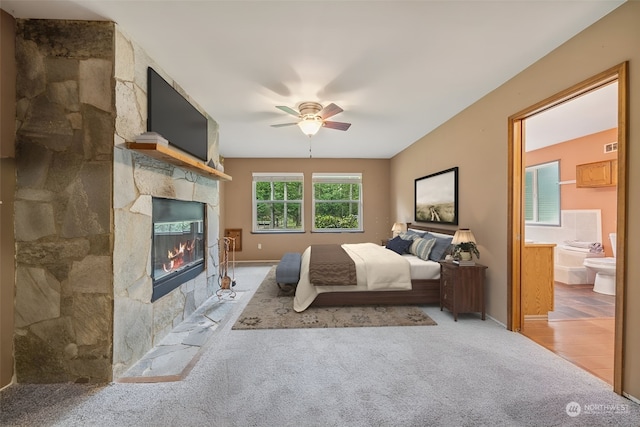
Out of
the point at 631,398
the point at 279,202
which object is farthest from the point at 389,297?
the point at 279,202

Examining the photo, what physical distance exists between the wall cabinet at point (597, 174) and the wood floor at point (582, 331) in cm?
185

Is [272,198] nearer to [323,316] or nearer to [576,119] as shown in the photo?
[323,316]

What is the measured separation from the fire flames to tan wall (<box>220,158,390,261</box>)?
10.7ft

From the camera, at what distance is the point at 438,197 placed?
432cm

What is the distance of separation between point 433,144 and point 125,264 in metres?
4.54

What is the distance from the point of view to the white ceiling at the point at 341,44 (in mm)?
1796

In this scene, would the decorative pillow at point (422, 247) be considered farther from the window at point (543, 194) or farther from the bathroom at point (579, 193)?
the window at point (543, 194)

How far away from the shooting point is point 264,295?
397 centimetres

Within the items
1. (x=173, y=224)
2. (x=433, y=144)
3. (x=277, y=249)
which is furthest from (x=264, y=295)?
(x=433, y=144)

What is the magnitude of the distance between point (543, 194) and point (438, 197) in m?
3.05

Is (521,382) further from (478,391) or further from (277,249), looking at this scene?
(277,249)

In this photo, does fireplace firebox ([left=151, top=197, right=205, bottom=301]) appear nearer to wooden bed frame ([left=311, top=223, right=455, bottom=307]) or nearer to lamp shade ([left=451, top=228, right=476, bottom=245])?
wooden bed frame ([left=311, top=223, right=455, bottom=307])

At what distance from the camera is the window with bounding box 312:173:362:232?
6.82 m

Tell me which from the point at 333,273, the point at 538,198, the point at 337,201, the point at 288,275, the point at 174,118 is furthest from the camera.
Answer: the point at 337,201
